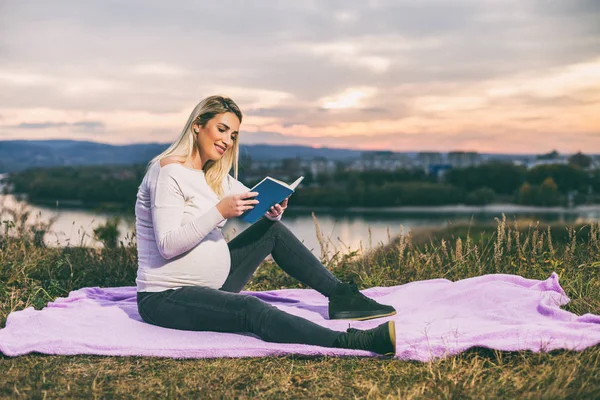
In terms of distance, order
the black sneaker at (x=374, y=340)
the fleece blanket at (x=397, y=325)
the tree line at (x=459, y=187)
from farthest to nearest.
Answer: the tree line at (x=459, y=187) < the fleece blanket at (x=397, y=325) < the black sneaker at (x=374, y=340)

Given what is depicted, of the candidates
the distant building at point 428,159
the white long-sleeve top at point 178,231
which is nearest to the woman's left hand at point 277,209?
the white long-sleeve top at point 178,231

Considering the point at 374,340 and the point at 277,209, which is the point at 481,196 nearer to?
the point at 277,209

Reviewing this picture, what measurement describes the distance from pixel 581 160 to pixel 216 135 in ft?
213

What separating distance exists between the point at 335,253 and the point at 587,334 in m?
2.72

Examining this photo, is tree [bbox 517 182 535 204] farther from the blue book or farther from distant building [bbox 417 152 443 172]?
the blue book

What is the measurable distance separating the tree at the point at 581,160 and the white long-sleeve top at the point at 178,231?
63.0m

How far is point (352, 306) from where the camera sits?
3.54 meters

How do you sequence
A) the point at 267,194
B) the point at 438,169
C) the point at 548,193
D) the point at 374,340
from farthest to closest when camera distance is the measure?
the point at 438,169 < the point at 548,193 < the point at 267,194 < the point at 374,340

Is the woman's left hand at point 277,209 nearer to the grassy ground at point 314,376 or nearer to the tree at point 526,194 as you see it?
the grassy ground at point 314,376

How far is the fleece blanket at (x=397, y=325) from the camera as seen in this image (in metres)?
2.99

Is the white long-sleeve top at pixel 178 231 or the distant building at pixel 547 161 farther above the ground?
the distant building at pixel 547 161

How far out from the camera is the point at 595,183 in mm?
57156

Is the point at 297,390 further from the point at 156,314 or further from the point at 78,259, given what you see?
the point at 78,259

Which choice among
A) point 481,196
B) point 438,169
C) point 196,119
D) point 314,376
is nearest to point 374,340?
point 314,376
